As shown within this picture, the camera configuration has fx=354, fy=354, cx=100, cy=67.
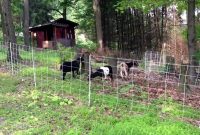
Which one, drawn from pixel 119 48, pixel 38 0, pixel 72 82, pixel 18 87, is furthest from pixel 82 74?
pixel 38 0

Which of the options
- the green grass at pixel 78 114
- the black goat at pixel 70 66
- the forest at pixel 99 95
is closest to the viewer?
the green grass at pixel 78 114

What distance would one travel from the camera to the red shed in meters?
33.0

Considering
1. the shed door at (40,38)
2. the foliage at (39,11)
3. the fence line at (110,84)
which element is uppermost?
the foliage at (39,11)

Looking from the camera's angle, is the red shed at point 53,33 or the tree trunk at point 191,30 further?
the red shed at point 53,33

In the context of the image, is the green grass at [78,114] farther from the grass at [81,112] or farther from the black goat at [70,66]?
the black goat at [70,66]

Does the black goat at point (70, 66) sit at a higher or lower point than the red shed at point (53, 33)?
lower

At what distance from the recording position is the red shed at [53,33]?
33031 millimetres

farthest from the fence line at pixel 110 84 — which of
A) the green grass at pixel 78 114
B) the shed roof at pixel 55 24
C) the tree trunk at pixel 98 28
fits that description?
the shed roof at pixel 55 24

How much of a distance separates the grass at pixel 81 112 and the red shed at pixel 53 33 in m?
23.1

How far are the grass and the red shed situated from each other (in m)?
23.1

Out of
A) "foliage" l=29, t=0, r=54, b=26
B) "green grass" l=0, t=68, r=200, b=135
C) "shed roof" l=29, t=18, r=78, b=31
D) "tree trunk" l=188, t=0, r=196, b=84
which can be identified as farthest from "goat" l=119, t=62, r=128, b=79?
"foliage" l=29, t=0, r=54, b=26

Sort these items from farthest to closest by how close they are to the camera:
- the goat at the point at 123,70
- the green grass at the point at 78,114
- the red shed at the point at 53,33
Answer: the red shed at the point at 53,33
the goat at the point at 123,70
the green grass at the point at 78,114

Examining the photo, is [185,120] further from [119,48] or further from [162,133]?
[119,48]

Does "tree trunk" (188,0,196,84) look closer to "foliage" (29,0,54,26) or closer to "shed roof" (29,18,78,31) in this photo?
"shed roof" (29,18,78,31)
